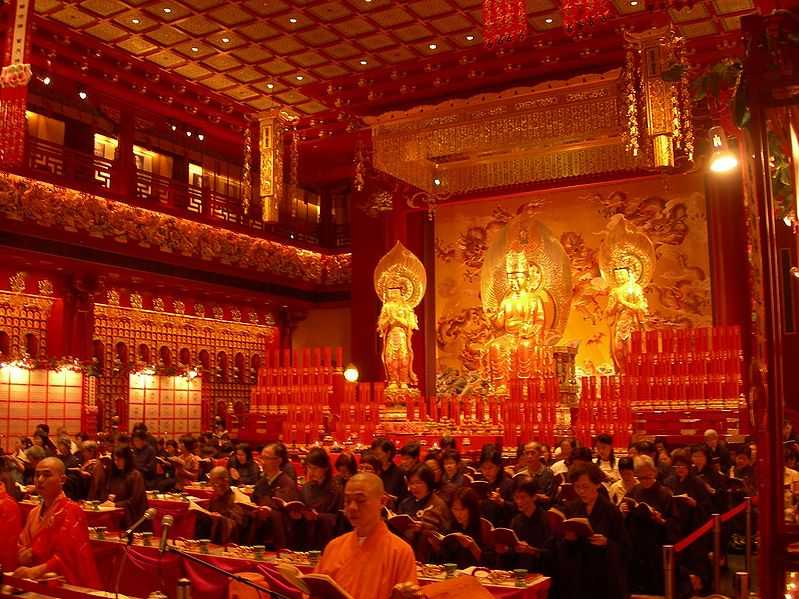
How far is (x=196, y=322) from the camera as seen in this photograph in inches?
595

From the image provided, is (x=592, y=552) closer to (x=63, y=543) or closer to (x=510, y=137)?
(x=63, y=543)

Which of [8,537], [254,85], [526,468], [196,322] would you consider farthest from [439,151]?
[8,537]

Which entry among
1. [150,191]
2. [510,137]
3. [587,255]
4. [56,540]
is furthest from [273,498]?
[150,191]

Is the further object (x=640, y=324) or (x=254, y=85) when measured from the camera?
(x=254, y=85)

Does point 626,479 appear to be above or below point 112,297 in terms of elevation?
below

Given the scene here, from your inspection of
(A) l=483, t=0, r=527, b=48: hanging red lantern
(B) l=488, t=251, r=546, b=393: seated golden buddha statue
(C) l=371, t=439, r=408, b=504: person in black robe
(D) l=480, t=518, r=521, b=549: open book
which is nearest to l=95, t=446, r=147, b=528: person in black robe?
(C) l=371, t=439, r=408, b=504: person in black robe

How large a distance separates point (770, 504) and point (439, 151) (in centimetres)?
1099

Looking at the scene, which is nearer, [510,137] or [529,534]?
[529,534]

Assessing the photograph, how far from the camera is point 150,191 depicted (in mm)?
13938

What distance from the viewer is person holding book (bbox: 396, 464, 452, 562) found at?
3.97m

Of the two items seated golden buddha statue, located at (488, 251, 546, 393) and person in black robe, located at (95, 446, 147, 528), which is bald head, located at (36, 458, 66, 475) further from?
seated golden buddha statue, located at (488, 251, 546, 393)

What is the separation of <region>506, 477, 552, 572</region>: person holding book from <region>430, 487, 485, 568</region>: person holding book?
0.45 feet

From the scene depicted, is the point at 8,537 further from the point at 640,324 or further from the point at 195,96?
the point at 195,96

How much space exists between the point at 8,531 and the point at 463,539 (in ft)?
7.01
